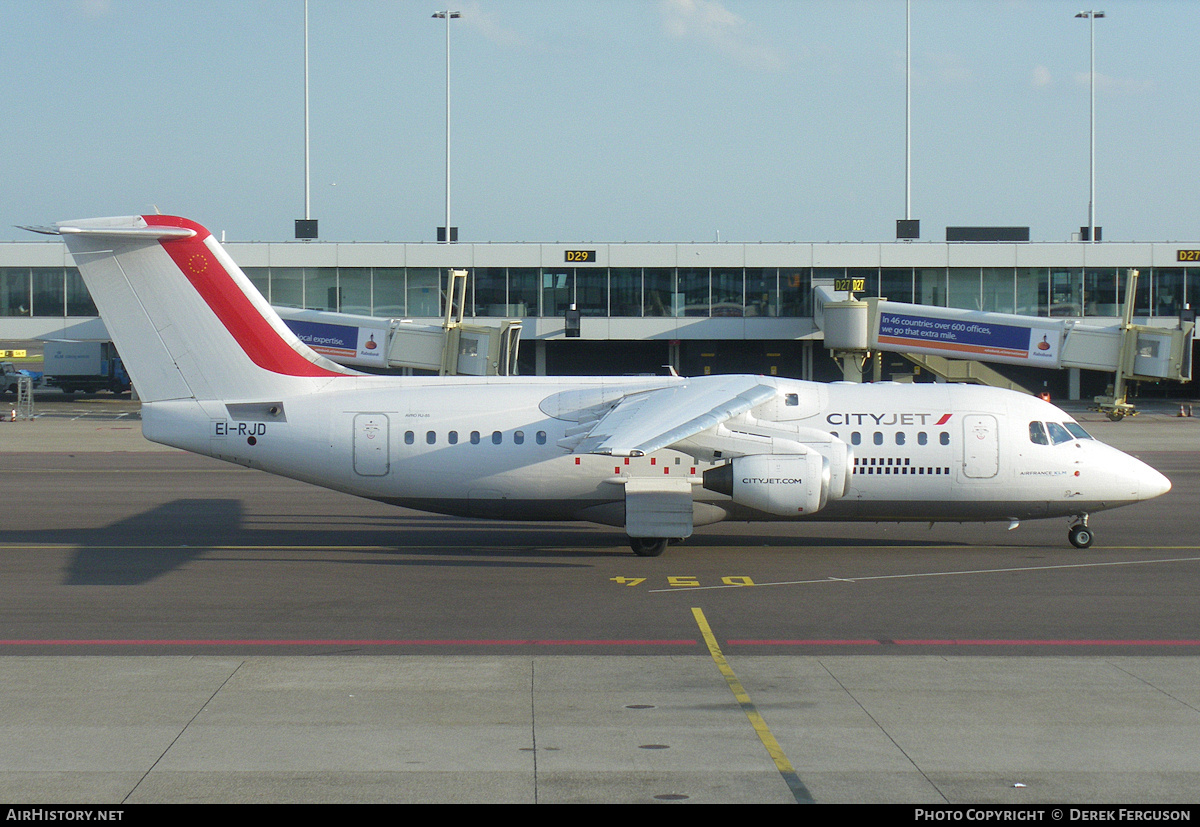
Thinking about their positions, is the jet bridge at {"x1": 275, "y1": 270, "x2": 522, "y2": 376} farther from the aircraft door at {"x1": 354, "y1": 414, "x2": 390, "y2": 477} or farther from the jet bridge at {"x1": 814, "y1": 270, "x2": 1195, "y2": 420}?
the aircraft door at {"x1": 354, "y1": 414, "x2": 390, "y2": 477}

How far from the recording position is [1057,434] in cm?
2128

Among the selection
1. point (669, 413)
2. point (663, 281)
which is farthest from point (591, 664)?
point (663, 281)

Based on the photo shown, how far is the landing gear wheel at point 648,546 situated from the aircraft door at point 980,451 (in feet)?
19.4

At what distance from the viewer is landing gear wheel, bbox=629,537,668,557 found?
20.5 meters

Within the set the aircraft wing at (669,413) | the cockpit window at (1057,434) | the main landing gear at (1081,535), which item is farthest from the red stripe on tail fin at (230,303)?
the main landing gear at (1081,535)

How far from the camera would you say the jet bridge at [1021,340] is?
1982 inches

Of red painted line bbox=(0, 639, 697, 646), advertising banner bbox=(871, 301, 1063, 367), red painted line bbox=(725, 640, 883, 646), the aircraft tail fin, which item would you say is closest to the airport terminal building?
advertising banner bbox=(871, 301, 1063, 367)

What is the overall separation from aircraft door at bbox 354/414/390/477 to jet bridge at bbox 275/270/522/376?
27.1 meters

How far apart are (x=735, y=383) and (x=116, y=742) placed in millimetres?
12805

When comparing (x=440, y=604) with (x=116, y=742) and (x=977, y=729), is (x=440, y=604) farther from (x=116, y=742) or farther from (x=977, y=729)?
(x=977, y=729)

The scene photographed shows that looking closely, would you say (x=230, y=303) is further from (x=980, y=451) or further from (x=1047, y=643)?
(x=1047, y=643)

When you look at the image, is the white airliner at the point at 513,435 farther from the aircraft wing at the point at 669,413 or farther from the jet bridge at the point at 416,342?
the jet bridge at the point at 416,342

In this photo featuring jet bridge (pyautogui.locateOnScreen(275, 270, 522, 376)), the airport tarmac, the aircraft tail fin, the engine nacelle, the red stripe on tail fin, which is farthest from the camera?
jet bridge (pyautogui.locateOnScreen(275, 270, 522, 376))

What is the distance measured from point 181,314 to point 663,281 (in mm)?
42687
